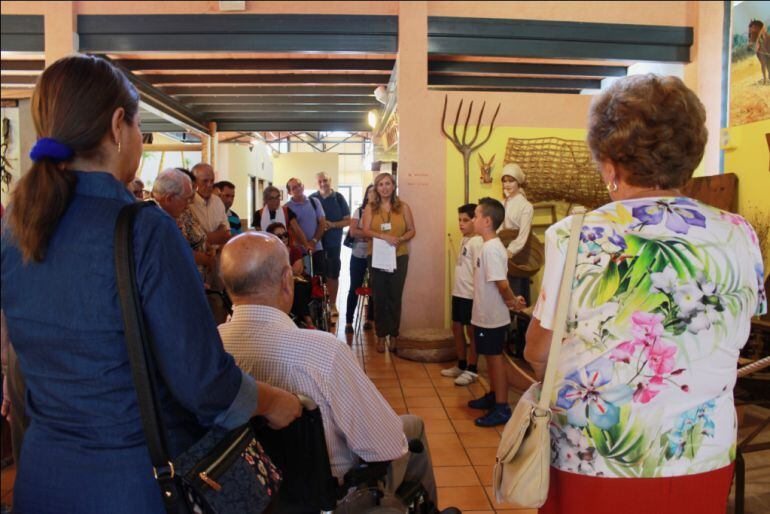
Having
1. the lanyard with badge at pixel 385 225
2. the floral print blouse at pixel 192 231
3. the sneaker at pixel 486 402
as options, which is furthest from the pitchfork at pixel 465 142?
the floral print blouse at pixel 192 231

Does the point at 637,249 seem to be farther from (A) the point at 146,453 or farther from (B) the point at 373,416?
(A) the point at 146,453

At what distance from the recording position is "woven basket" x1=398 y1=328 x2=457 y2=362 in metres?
5.67

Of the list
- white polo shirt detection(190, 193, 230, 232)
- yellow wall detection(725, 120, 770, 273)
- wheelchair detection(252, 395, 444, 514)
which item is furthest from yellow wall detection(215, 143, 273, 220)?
wheelchair detection(252, 395, 444, 514)

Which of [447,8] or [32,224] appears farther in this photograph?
[447,8]

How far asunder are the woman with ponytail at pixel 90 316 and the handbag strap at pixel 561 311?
62cm

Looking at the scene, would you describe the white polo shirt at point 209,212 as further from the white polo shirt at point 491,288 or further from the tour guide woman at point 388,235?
the white polo shirt at point 491,288

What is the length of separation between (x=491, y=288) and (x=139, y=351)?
125 inches

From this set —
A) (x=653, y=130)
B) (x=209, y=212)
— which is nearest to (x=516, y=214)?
(x=209, y=212)

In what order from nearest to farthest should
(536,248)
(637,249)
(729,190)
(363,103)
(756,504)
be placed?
(637,249)
(756,504)
(729,190)
(536,248)
(363,103)

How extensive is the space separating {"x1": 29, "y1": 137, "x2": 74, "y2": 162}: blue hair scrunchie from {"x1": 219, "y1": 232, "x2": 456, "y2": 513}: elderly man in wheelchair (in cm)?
76

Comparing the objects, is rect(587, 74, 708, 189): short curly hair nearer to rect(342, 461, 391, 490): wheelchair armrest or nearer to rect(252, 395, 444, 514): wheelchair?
rect(252, 395, 444, 514): wheelchair

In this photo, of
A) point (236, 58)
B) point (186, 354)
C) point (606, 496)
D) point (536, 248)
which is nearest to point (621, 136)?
point (606, 496)

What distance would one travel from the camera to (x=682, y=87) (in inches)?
Answer: 50.9

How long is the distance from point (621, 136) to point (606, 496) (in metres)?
0.75
